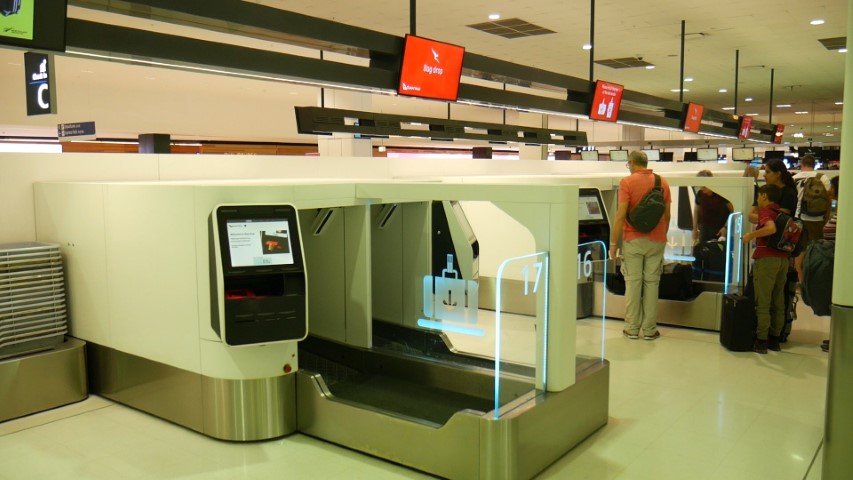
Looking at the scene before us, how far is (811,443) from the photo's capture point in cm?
406

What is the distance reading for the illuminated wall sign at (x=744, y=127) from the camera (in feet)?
45.0

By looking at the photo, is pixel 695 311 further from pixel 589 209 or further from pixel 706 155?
pixel 706 155

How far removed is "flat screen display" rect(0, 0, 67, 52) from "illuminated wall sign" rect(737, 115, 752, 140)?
12.9m

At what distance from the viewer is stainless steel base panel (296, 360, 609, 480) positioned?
343cm

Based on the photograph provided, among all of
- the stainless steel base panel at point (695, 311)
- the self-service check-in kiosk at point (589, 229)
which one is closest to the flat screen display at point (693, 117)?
the self-service check-in kiosk at point (589, 229)

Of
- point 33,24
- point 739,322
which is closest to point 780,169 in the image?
point 739,322

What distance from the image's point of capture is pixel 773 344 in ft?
20.0

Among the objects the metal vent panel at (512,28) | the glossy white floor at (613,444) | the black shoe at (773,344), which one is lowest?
the glossy white floor at (613,444)

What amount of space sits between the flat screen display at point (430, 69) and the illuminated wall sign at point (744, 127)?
966 centimetres

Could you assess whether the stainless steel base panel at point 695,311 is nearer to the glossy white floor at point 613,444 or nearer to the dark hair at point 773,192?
the dark hair at point 773,192

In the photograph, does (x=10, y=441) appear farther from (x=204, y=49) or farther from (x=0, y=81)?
(x=0, y=81)

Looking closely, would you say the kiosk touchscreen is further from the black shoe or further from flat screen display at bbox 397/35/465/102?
the black shoe

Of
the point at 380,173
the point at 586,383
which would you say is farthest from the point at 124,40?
the point at 380,173

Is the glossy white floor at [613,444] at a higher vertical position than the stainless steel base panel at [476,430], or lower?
lower
